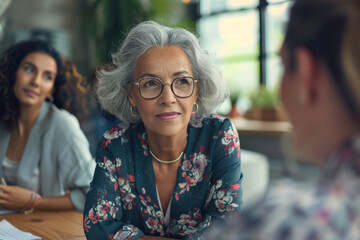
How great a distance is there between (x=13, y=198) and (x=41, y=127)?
48 centimetres

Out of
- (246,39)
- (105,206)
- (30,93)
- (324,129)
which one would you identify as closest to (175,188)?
(105,206)

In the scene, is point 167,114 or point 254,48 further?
point 254,48

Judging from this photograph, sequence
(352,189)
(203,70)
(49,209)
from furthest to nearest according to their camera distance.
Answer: (49,209)
(203,70)
(352,189)

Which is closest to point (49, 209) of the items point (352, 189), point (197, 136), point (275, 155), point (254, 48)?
point (197, 136)

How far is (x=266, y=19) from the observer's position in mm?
5727

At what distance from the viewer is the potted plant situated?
480 centimetres

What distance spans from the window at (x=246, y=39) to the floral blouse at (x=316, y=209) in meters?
4.90

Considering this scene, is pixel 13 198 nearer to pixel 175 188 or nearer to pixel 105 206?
pixel 105 206

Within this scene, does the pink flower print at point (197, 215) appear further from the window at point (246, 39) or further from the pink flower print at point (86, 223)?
the window at point (246, 39)

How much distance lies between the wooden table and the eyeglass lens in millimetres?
532

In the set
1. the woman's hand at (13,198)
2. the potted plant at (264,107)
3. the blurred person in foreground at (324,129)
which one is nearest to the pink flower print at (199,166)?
the woman's hand at (13,198)

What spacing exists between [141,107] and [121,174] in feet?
0.82

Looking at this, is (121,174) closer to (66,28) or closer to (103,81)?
(103,81)

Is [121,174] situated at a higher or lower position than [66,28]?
lower
